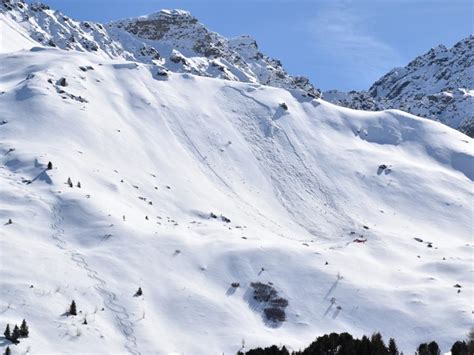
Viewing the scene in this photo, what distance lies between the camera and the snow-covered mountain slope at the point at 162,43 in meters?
139

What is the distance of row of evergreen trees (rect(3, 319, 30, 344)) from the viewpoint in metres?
18.4

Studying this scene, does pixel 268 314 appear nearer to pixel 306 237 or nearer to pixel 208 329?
pixel 208 329

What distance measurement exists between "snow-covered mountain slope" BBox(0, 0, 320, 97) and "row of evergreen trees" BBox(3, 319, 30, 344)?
104 m

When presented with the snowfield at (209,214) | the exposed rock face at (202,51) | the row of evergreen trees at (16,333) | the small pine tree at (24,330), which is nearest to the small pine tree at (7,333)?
the row of evergreen trees at (16,333)

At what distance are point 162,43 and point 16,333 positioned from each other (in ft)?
538

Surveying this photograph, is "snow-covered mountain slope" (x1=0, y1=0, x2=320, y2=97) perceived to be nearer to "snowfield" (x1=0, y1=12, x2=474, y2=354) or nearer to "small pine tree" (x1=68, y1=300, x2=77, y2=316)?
"snowfield" (x1=0, y1=12, x2=474, y2=354)

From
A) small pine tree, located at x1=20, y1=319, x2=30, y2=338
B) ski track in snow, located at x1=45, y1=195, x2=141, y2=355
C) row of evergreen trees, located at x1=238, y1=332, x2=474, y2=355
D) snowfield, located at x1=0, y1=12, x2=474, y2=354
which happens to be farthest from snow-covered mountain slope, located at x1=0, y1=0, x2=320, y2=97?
row of evergreen trees, located at x1=238, y1=332, x2=474, y2=355

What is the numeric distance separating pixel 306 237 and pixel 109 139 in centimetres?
1641

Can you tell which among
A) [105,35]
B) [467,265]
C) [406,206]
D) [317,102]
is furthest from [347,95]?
[467,265]

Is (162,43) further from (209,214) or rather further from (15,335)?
(15,335)

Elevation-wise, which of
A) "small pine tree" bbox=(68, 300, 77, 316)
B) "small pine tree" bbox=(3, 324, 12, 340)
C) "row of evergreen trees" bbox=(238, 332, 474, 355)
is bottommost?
"small pine tree" bbox=(3, 324, 12, 340)

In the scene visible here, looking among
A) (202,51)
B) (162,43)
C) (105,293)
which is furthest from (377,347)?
(162,43)

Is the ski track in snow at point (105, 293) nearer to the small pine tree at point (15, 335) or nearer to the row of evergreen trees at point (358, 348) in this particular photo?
the small pine tree at point (15, 335)

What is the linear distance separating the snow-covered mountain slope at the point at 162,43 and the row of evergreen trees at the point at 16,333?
342ft
